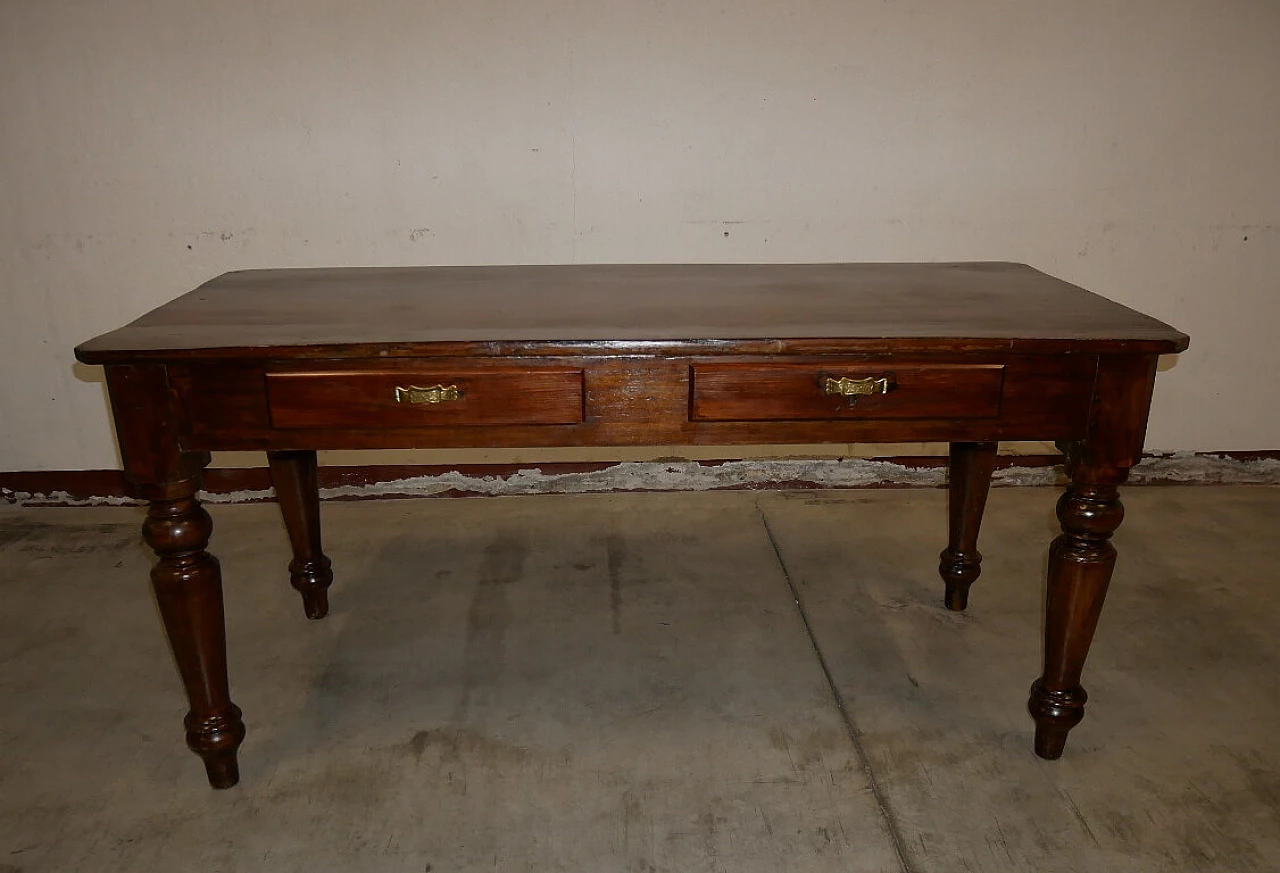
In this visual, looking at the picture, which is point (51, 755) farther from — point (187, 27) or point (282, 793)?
point (187, 27)

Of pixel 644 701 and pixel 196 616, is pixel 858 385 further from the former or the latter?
pixel 196 616

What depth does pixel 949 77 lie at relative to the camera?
2.71m

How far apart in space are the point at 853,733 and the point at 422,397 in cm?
112

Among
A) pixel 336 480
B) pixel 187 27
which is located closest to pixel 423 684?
pixel 336 480

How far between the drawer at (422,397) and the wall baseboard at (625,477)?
1507 mm

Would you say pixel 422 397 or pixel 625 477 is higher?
pixel 422 397

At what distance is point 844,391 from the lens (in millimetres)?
1570

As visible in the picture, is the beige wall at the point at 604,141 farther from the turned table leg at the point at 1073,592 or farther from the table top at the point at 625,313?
the turned table leg at the point at 1073,592

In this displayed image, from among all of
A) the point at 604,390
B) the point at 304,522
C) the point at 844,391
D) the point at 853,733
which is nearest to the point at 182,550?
the point at 304,522

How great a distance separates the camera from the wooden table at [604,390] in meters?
1.53

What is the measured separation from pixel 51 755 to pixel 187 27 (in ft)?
6.27

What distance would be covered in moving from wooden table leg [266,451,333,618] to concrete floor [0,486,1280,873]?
0.10 metres

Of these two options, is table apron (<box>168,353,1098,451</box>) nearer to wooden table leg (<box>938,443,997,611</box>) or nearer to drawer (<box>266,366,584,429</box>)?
drawer (<box>266,366,584,429</box>)

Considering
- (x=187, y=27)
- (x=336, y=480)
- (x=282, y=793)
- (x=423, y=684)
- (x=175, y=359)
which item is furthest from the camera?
(x=336, y=480)
